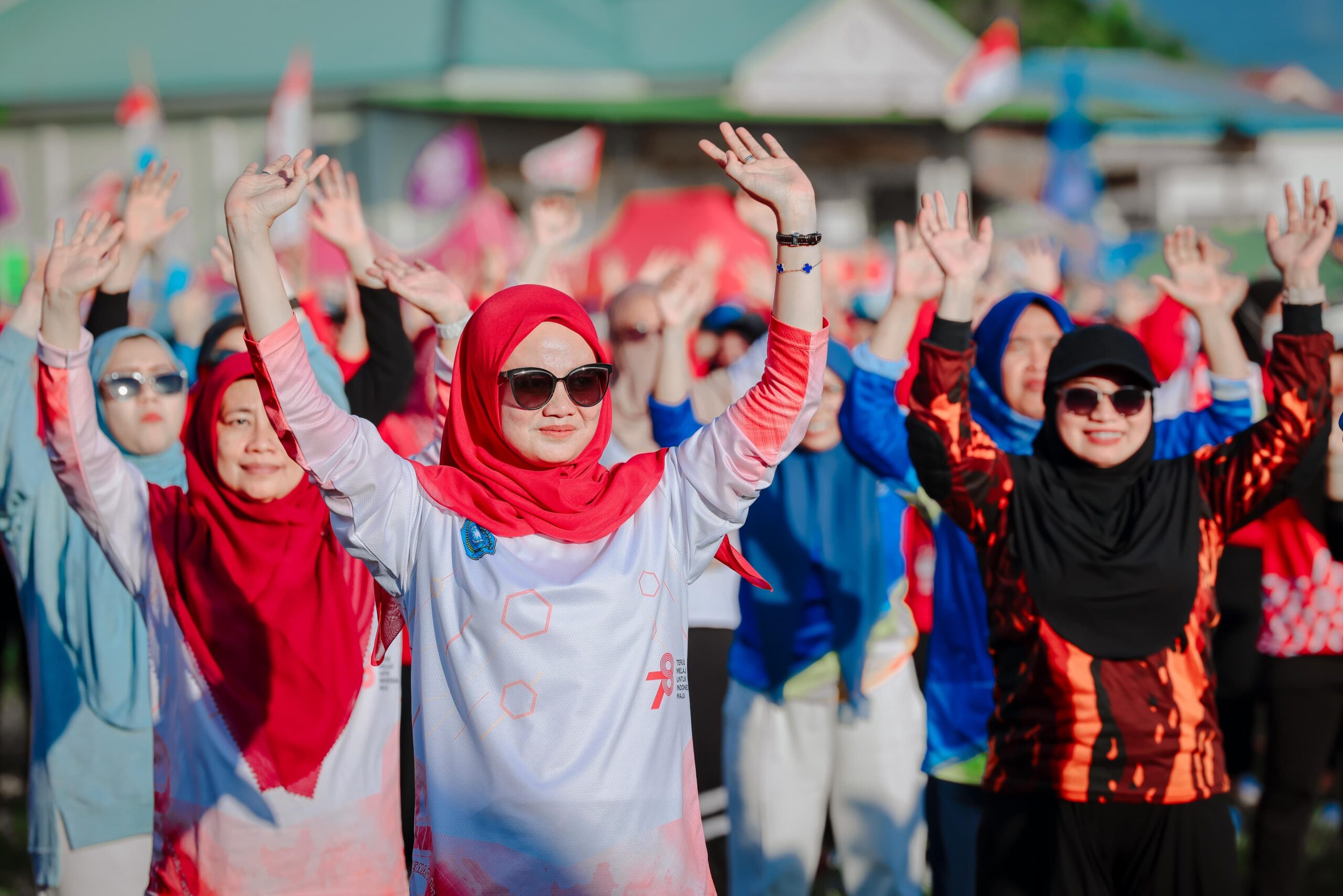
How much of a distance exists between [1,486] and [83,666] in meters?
0.53

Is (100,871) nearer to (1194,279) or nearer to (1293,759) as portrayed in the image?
(1194,279)

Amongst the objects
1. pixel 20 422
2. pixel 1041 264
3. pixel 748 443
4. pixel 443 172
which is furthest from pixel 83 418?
pixel 443 172

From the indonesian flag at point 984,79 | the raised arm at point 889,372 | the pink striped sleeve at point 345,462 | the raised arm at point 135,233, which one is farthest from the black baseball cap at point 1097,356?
the indonesian flag at point 984,79

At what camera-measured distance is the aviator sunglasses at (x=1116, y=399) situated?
3.03 m

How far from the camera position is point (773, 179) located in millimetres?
2387

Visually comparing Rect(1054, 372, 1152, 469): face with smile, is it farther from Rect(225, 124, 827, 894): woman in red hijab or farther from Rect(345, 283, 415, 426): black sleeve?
Rect(345, 283, 415, 426): black sleeve

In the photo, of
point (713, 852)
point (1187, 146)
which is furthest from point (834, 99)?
point (713, 852)

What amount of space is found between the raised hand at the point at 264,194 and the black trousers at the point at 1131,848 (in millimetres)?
2117

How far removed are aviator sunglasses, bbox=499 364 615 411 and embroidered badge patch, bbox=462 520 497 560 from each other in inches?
9.5

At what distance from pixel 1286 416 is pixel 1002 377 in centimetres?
88

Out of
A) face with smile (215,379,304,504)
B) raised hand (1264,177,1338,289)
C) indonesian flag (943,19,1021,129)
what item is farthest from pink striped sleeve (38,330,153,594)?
indonesian flag (943,19,1021,129)

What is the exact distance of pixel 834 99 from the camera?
22.5 metres

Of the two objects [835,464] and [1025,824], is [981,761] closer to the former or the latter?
[1025,824]

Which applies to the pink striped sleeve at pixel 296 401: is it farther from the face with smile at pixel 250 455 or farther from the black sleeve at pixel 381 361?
the black sleeve at pixel 381 361
